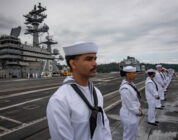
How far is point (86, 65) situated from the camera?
62.0 inches

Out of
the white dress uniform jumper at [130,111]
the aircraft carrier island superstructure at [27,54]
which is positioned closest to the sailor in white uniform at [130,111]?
Result: the white dress uniform jumper at [130,111]

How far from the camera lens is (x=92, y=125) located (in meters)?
1.55

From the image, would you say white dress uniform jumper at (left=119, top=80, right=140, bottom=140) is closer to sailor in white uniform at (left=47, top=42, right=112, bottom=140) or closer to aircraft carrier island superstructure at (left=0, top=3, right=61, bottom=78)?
sailor in white uniform at (left=47, top=42, right=112, bottom=140)

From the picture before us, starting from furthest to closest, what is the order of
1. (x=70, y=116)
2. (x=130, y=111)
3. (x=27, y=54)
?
(x=27, y=54)
(x=130, y=111)
(x=70, y=116)

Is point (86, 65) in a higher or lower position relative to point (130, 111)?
higher

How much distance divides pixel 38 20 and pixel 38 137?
6985cm

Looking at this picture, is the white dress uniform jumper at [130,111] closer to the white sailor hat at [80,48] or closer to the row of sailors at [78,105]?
the row of sailors at [78,105]

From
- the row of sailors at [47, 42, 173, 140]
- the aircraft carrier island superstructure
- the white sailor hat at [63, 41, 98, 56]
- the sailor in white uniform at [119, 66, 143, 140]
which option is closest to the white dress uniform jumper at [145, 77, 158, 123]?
the sailor in white uniform at [119, 66, 143, 140]

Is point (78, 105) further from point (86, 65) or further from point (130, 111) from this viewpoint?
point (130, 111)

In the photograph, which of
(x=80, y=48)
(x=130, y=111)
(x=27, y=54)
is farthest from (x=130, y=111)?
(x=27, y=54)

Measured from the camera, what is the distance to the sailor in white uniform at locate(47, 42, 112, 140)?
4.64 feet

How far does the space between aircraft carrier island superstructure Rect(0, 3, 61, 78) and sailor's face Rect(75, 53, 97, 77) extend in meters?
41.2

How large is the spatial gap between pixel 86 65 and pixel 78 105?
471mm

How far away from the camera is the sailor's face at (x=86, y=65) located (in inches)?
62.3
